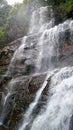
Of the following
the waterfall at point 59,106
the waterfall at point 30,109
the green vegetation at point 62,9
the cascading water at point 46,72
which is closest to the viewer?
the waterfall at point 59,106

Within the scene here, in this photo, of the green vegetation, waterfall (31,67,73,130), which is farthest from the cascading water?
the green vegetation

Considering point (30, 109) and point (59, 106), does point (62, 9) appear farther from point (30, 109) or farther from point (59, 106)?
point (59, 106)

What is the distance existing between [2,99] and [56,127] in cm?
521

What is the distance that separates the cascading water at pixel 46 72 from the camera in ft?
35.1

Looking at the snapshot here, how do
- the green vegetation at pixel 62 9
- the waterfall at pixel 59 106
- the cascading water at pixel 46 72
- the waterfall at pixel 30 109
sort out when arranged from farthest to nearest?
the green vegetation at pixel 62 9 < the waterfall at pixel 30 109 < the cascading water at pixel 46 72 < the waterfall at pixel 59 106

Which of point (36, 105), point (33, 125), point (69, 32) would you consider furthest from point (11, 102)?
point (69, 32)

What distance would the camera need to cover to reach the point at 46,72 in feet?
47.6

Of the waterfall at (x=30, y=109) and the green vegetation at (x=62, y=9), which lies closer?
the waterfall at (x=30, y=109)

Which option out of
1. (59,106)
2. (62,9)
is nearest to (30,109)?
(59,106)

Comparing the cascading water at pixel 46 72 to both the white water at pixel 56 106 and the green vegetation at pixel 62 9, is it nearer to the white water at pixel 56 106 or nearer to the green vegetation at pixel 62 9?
the white water at pixel 56 106

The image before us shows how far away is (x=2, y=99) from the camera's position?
14477mm

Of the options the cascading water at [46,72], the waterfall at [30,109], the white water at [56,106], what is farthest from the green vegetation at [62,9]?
the waterfall at [30,109]

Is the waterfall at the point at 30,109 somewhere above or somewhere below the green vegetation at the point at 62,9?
below

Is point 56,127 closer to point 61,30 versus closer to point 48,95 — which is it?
point 48,95
